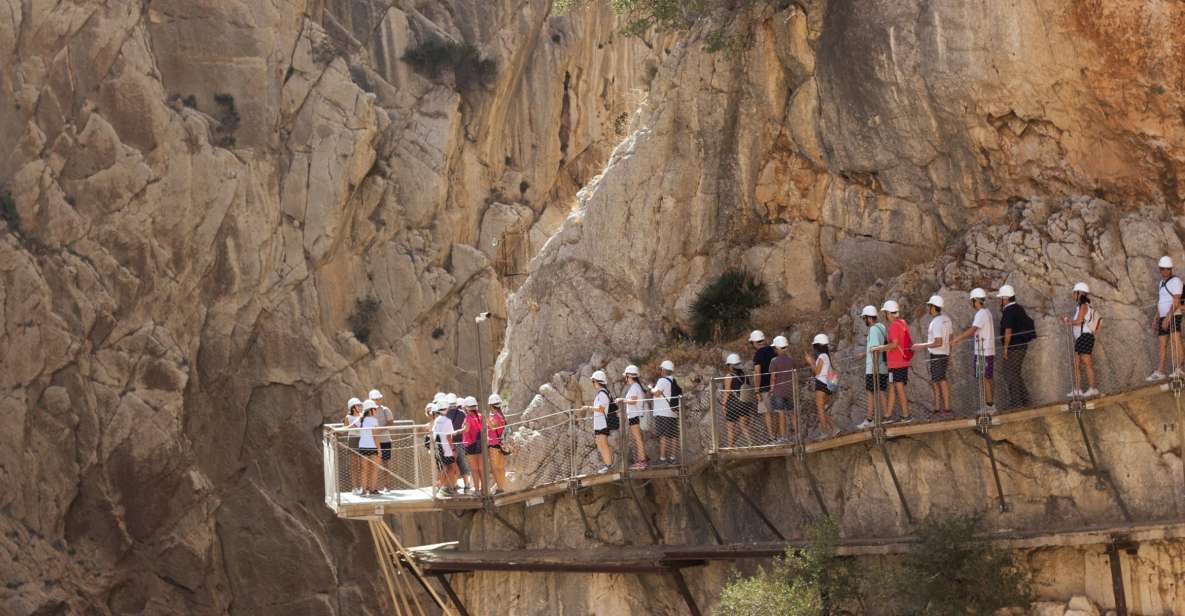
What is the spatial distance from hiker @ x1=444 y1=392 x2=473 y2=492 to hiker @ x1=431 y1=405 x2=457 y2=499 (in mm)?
67

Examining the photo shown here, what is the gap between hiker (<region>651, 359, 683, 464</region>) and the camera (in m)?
25.3

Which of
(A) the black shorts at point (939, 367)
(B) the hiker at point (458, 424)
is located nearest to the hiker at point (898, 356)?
(A) the black shorts at point (939, 367)

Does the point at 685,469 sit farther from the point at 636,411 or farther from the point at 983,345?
the point at 983,345

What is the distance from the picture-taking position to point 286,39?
53.5 meters

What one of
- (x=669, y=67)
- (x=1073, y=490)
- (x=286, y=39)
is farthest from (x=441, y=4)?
(x=1073, y=490)

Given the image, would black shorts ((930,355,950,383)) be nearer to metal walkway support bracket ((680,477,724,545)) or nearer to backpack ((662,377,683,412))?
backpack ((662,377,683,412))

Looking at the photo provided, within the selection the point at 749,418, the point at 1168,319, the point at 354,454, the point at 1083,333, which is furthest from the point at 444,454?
the point at 1168,319

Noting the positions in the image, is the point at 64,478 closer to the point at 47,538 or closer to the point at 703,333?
the point at 47,538

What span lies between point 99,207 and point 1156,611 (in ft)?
119

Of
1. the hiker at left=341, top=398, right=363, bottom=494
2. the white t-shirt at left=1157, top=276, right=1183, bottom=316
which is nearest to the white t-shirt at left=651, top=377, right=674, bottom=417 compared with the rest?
the hiker at left=341, top=398, right=363, bottom=494

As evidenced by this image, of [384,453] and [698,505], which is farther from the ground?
[384,453]

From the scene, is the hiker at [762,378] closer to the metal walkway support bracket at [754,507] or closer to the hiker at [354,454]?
the metal walkway support bracket at [754,507]

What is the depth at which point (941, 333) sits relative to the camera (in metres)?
22.8

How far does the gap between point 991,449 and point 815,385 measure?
110 inches
